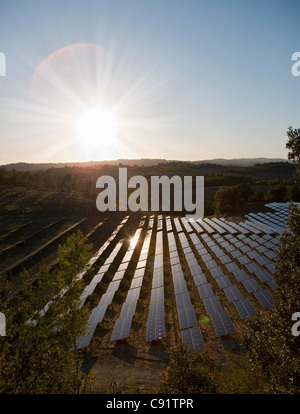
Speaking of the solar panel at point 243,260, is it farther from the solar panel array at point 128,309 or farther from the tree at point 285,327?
the tree at point 285,327

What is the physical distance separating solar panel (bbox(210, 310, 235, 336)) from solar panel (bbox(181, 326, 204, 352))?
146cm

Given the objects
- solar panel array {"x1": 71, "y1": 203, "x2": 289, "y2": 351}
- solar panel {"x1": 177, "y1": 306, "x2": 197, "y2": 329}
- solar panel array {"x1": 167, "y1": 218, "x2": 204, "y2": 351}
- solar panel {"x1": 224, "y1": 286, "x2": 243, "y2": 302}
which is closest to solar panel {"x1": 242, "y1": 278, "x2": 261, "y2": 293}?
solar panel array {"x1": 71, "y1": 203, "x2": 289, "y2": 351}

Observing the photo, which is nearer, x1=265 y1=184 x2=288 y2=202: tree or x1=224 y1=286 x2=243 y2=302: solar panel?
x1=224 y1=286 x2=243 y2=302: solar panel

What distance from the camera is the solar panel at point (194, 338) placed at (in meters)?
15.1

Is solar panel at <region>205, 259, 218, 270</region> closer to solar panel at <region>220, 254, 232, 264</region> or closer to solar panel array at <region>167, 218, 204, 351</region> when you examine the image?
solar panel at <region>220, 254, 232, 264</region>

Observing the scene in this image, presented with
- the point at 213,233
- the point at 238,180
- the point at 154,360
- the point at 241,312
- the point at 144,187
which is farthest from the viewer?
the point at 238,180

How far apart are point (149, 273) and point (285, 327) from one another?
804 inches

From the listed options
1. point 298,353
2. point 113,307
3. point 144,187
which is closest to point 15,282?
point 113,307

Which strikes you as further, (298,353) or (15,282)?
(15,282)

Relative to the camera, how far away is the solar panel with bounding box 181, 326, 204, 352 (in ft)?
49.5

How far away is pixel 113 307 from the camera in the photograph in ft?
74.9
